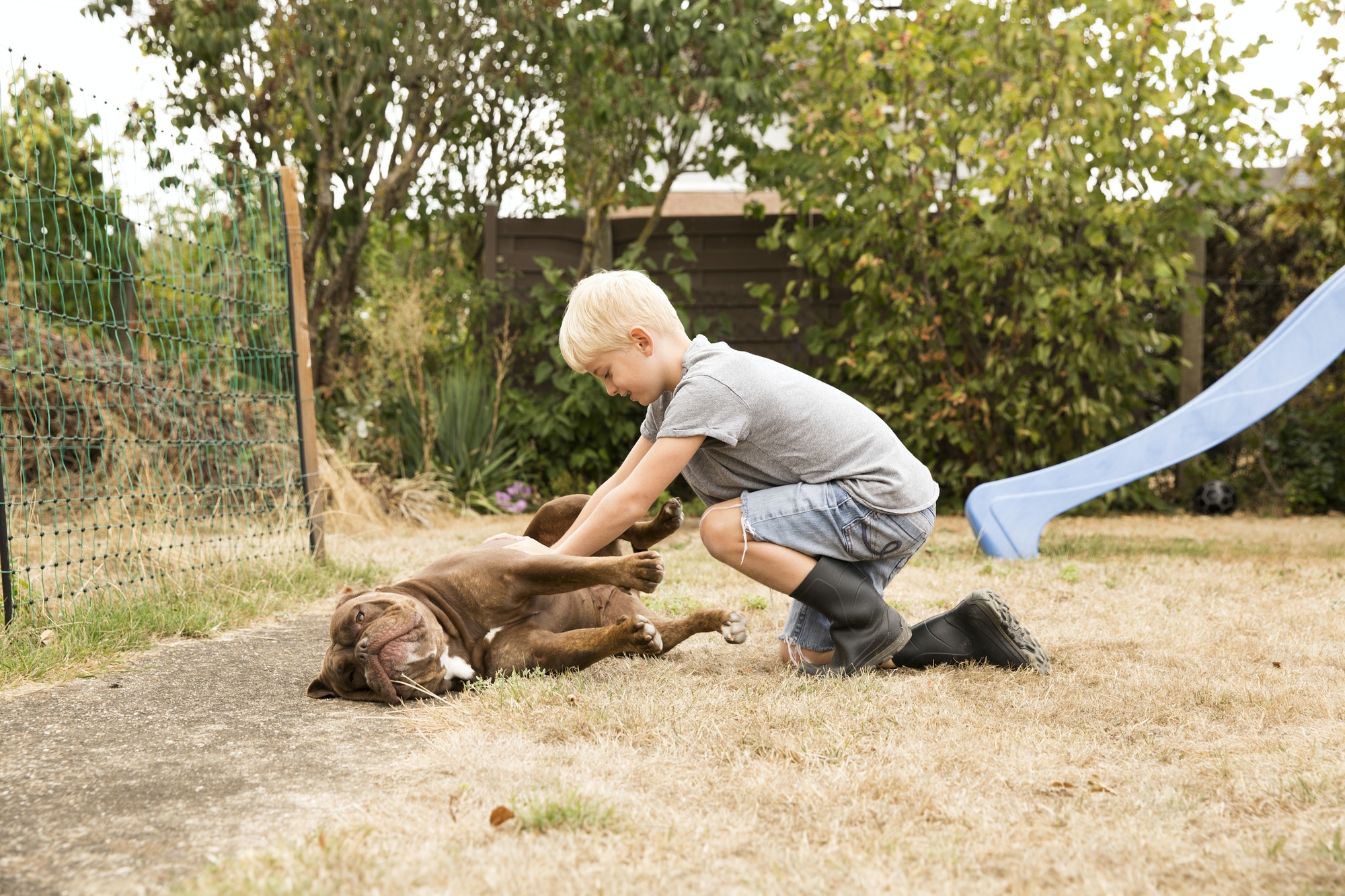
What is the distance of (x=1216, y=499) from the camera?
23.0 feet

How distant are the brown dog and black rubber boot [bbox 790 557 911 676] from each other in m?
0.20

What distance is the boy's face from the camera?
2498mm

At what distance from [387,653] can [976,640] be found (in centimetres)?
146

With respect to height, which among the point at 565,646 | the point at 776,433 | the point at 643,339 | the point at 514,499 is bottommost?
the point at 514,499

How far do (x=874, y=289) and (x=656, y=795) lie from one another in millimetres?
5480

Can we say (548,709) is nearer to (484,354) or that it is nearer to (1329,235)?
(484,354)

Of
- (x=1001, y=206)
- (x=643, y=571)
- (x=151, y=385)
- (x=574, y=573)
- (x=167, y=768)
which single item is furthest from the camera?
(x=1001, y=206)

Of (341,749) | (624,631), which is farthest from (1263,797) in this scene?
(341,749)

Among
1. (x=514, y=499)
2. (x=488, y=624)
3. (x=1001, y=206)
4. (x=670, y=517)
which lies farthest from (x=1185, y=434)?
(x=514, y=499)

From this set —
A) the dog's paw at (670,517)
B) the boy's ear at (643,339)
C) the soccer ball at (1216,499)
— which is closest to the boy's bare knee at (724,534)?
the dog's paw at (670,517)

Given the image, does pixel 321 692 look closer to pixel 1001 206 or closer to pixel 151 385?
pixel 151 385

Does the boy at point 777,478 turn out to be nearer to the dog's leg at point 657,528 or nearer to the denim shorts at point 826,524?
the denim shorts at point 826,524

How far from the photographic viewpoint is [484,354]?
7.53m

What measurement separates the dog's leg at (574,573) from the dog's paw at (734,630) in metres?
0.28
